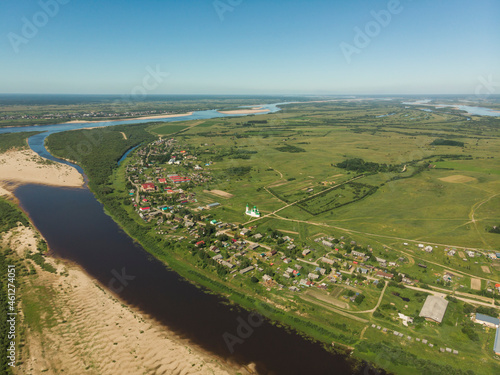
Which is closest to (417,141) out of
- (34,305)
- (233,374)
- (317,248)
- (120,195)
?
(317,248)

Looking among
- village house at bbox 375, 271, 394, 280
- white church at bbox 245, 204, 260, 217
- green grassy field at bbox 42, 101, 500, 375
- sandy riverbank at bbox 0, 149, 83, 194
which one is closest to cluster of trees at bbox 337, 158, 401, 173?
green grassy field at bbox 42, 101, 500, 375

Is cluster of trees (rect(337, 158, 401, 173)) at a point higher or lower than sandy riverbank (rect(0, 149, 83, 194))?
lower

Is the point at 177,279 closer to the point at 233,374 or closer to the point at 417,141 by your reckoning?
the point at 233,374

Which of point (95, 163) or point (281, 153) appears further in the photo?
point (281, 153)

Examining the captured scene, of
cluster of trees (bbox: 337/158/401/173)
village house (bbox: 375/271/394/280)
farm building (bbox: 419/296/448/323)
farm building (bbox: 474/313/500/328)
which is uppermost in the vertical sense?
cluster of trees (bbox: 337/158/401/173)

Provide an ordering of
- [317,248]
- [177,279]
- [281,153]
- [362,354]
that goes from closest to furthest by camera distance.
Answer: [362,354] < [177,279] < [317,248] < [281,153]

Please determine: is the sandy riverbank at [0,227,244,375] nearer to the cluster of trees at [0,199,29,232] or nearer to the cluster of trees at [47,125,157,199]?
the cluster of trees at [0,199,29,232]

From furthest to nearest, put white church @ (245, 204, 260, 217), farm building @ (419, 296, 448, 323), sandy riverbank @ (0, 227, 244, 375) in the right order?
1. white church @ (245, 204, 260, 217)
2. farm building @ (419, 296, 448, 323)
3. sandy riverbank @ (0, 227, 244, 375)
